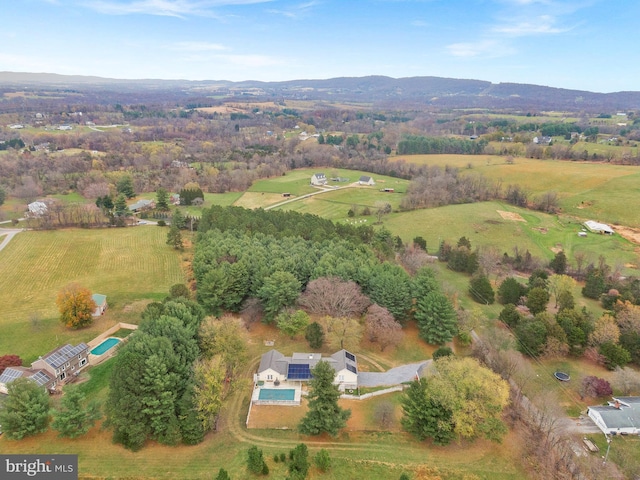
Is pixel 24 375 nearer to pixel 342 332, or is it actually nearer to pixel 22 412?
pixel 22 412

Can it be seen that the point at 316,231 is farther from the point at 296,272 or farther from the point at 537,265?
the point at 537,265

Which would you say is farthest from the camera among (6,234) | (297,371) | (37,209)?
(37,209)

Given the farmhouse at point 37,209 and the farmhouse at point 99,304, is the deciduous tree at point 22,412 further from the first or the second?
the farmhouse at point 37,209

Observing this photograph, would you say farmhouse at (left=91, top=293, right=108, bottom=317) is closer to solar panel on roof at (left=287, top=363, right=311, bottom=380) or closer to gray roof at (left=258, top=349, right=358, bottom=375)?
gray roof at (left=258, top=349, right=358, bottom=375)

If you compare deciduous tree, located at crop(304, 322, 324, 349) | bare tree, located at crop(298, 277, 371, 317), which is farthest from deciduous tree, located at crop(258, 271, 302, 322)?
deciduous tree, located at crop(304, 322, 324, 349)

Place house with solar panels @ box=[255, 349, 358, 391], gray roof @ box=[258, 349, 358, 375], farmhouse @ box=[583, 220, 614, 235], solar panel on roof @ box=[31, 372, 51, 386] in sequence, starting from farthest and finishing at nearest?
farmhouse @ box=[583, 220, 614, 235], gray roof @ box=[258, 349, 358, 375], house with solar panels @ box=[255, 349, 358, 391], solar panel on roof @ box=[31, 372, 51, 386]

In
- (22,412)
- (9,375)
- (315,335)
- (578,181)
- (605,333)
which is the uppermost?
(578,181)

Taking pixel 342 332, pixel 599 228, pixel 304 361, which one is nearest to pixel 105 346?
pixel 304 361
